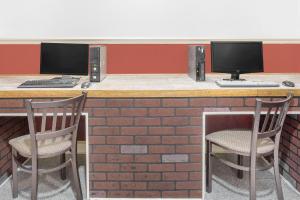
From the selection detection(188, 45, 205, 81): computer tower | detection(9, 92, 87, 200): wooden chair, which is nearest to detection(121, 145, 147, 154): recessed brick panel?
detection(9, 92, 87, 200): wooden chair

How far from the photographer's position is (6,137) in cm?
338

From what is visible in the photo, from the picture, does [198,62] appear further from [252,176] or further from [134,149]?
[252,176]

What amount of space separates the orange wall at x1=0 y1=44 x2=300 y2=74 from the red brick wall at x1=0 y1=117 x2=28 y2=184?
59 centimetres

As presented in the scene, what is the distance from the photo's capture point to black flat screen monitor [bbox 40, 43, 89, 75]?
133 inches

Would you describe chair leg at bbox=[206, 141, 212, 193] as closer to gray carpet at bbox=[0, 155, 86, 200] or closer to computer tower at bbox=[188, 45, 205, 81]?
computer tower at bbox=[188, 45, 205, 81]

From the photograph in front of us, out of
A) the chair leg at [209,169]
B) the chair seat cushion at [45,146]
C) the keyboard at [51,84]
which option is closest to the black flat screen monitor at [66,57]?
the keyboard at [51,84]

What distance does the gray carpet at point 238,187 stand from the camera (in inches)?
119

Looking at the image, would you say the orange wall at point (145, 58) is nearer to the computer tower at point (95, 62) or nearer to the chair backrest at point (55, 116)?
the computer tower at point (95, 62)

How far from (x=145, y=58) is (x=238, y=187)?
154cm

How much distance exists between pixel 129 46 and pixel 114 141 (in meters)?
1.26
